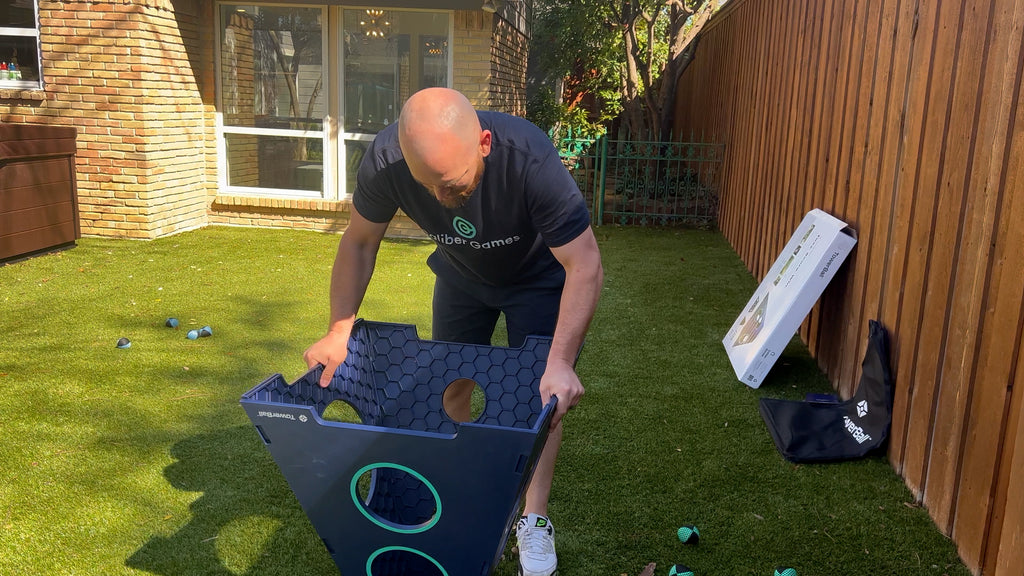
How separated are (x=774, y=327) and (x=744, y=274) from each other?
3.21m

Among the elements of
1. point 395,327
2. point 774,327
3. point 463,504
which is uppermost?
point 395,327

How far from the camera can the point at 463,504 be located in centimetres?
169

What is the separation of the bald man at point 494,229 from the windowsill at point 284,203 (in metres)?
6.73

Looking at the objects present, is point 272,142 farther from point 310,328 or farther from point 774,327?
point 774,327

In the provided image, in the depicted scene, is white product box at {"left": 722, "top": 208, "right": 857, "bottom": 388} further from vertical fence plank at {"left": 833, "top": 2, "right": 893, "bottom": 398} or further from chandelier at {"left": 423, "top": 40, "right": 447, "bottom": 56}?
chandelier at {"left": 423, "top": 40, "right": 447, "bottom": 56}

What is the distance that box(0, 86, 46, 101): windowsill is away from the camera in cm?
822

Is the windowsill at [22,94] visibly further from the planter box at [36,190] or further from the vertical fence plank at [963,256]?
the vertical fence plank at [963,256]

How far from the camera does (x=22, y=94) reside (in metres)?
8.24

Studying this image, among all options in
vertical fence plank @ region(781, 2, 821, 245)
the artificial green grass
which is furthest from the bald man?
vertical fence plank @ region(781, 2, 821, 245)

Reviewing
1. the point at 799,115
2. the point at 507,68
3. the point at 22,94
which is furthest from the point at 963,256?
the point at 22,94

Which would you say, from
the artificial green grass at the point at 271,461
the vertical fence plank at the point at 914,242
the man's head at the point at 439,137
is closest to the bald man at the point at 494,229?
the man's head at the point at 439,137

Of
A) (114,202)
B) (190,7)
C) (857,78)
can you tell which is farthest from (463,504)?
(190,7)

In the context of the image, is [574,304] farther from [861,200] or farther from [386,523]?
[861,200]

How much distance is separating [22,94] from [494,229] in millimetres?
7965
